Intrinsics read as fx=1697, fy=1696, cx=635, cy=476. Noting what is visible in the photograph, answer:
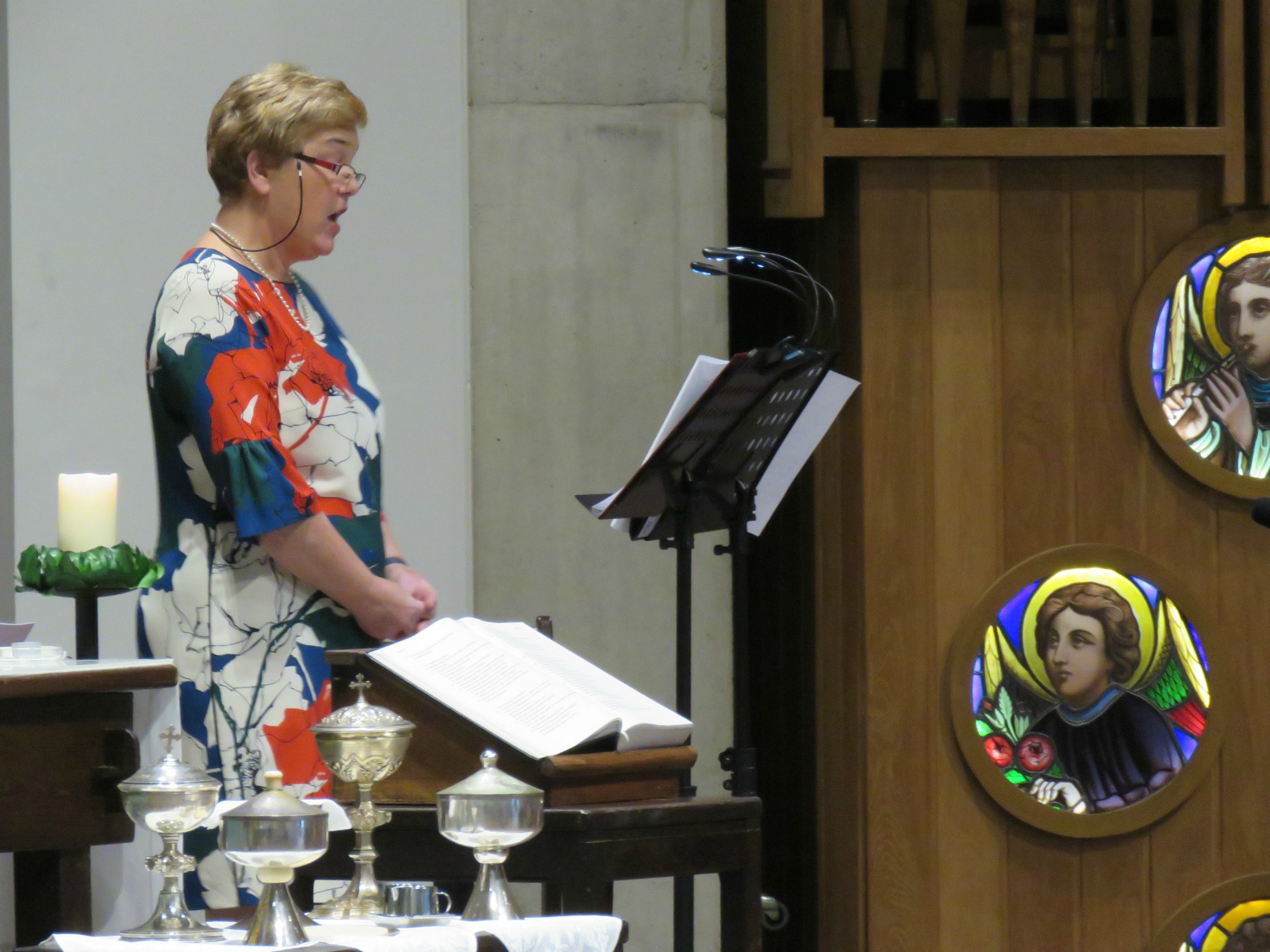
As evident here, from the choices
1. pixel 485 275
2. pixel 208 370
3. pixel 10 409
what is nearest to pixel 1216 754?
pixel 485 275

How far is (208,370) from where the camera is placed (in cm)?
256

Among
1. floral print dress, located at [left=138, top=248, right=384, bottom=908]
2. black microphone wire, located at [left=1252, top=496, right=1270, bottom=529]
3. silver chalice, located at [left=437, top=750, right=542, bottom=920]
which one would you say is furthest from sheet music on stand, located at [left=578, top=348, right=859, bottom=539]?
silver chalice, located at [left=437, top=750, right=542, bottom=920]

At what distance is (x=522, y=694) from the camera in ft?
6.67

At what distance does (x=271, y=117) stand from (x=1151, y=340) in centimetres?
233

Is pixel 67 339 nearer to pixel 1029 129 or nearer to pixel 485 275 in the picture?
pixel 485 275

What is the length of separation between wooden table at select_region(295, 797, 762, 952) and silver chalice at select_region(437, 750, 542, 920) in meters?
0.14

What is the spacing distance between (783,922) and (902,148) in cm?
200

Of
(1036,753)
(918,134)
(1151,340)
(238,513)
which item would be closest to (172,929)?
(238,513)

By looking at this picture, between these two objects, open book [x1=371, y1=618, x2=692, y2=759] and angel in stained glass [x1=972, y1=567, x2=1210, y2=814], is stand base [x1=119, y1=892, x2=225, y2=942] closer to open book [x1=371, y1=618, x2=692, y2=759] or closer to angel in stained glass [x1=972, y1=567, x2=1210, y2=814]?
open book [x1=371, y1=618, x2=692, y2=759]

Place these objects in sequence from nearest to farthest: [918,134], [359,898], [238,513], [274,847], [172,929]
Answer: [274,847]
[172,929]
[359,898]
[238,513]
[918,134]

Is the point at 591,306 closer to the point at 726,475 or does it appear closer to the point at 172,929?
the point at 726,475

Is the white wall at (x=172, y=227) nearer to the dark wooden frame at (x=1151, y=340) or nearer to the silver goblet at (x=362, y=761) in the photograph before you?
the dark wooden frame at (x=1151, y=340)

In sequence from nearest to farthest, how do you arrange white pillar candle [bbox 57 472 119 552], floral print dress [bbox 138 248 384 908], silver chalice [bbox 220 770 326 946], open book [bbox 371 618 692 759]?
silver chalice [bbox 220 770 326 946]
open book [bbox 371 618 692 759]
white pillar candle [bbox 57 472 119 552]
floral print dress [bbox 138 248 384 908]

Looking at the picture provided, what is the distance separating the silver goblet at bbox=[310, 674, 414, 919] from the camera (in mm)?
1781
